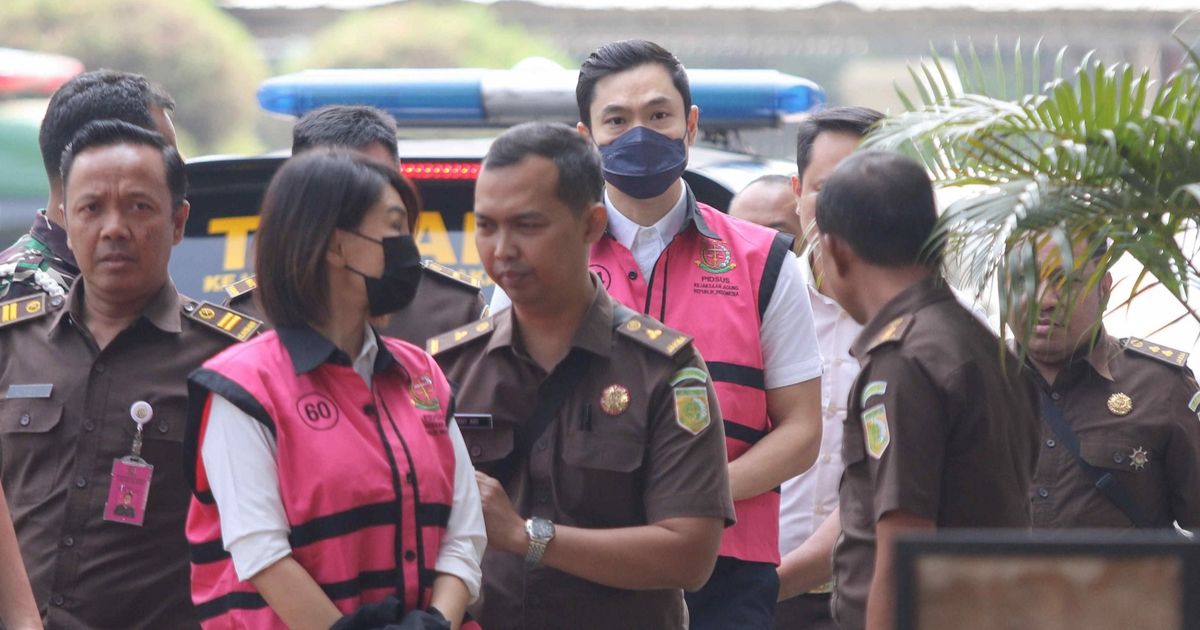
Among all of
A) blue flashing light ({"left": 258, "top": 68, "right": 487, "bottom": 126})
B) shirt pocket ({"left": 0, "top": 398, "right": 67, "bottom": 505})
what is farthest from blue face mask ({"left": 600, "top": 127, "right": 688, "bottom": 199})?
blue flashing light ({"left": 258, "top": 68, "right": 487, "bottom": 126})

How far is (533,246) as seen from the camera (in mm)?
3240

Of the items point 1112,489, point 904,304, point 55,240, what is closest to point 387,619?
point 904,304

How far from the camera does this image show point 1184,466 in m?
4.30

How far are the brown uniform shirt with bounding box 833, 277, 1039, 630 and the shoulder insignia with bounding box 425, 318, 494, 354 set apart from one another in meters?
0.76

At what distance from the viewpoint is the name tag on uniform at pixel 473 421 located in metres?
3.29

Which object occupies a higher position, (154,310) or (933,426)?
(154,310)

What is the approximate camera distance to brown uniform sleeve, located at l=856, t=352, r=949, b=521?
124 inches

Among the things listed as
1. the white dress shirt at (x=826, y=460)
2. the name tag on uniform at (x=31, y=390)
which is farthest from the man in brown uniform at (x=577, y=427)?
the white dress shirt at (x=826, y=460)

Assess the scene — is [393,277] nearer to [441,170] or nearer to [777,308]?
[777,308]

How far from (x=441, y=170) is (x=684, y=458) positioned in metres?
1.70

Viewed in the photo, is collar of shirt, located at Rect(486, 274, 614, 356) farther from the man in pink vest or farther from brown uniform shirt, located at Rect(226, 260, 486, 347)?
brown uniform shirt, located at Rect(226, 260, 486, 347)

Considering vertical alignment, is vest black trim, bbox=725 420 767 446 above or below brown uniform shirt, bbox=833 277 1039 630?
below

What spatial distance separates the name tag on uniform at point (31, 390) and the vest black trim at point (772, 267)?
1586mm

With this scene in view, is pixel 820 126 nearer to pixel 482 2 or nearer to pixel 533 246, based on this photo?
pixel 533 246
